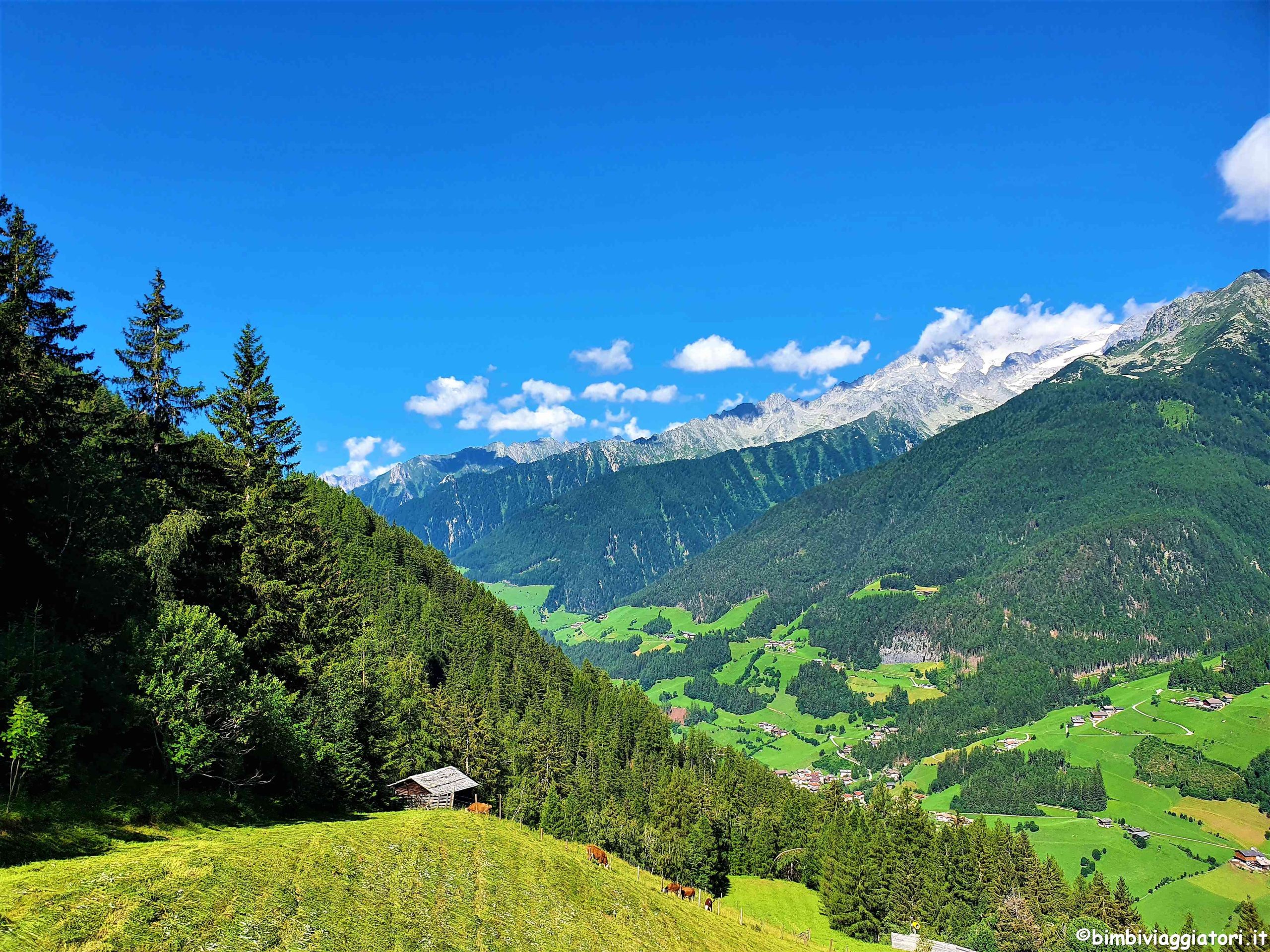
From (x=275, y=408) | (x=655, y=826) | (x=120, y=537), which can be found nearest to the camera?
(x=120, y=537)

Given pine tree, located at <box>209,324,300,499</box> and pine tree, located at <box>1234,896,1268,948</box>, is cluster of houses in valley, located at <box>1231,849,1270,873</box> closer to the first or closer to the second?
pine tree, located at <box>1234,896,1268,948</box>

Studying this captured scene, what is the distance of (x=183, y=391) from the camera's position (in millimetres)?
48375

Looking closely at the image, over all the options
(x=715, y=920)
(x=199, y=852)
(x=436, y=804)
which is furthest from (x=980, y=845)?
(x=199, y=852)

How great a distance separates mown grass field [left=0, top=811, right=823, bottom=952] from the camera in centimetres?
2003

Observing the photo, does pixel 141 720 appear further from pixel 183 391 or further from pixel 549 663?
pixel 549 663

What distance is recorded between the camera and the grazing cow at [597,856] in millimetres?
Result: 48312

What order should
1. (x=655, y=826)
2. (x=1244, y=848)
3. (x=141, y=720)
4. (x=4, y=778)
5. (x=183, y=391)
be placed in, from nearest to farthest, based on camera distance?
(x=4, y=778) < (x=141, y=720) < (x=183, y=391) < (x=655, y=826) < (x=1244, y=848)

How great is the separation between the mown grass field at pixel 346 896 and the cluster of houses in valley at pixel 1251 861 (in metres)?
191

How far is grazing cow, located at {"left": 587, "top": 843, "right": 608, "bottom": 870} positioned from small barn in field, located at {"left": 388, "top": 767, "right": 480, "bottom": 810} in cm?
1567

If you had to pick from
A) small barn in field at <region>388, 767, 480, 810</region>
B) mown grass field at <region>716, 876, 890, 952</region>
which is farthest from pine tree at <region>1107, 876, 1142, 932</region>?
small barn in field at <region>388, 767, 480, 810</region>

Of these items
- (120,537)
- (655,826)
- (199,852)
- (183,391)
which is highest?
(183,391)

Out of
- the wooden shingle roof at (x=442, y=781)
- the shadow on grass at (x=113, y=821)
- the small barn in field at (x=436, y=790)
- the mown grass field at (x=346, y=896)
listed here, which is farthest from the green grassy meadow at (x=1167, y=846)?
the shadow on grass at (x=113, y=821)

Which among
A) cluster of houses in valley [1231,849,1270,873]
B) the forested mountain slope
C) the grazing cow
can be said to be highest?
the forested mountain slope

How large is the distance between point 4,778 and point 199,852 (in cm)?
761
